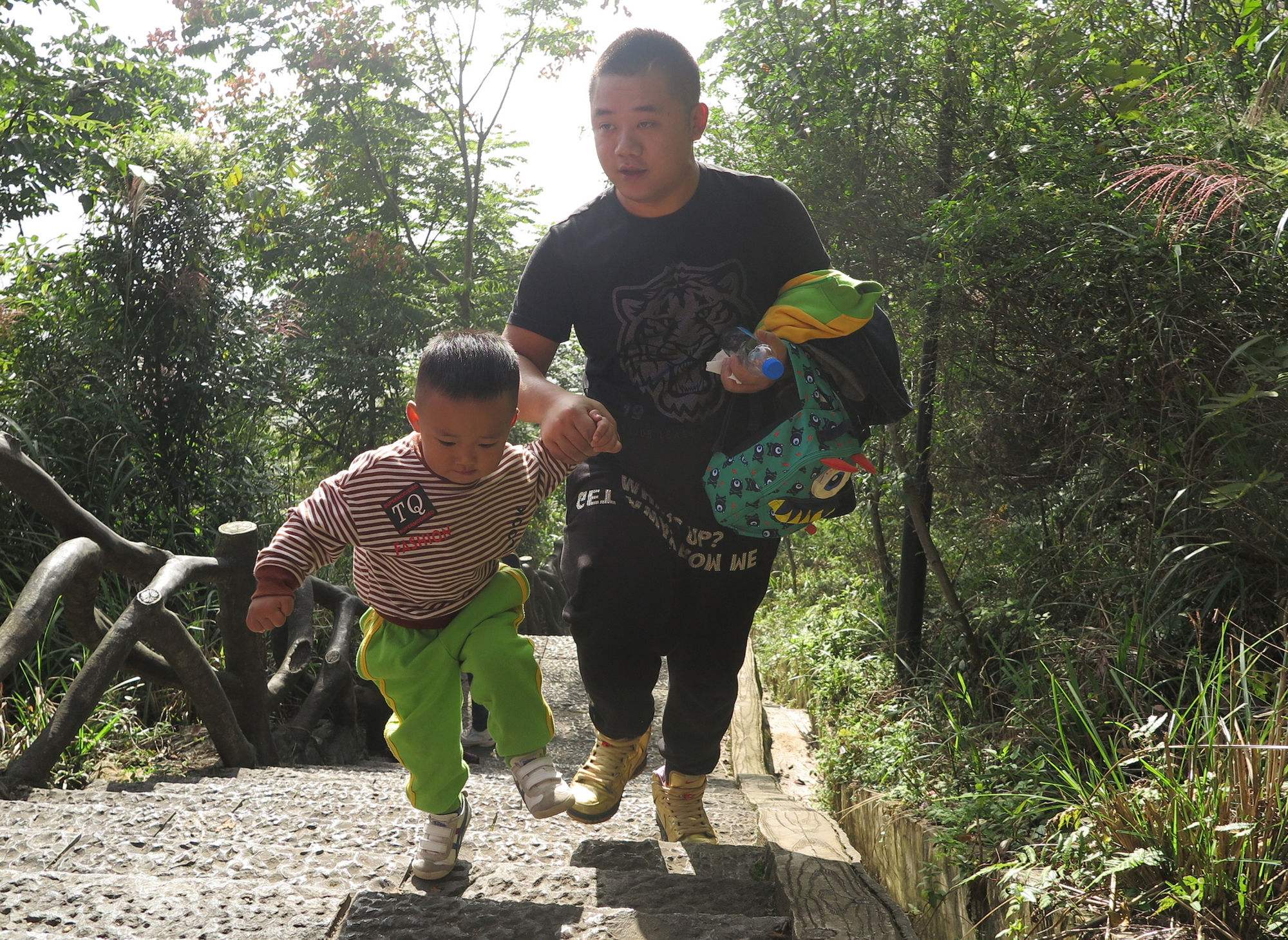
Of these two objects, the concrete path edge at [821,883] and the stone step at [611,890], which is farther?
the stone step at [611,890]

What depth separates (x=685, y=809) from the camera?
10.4 feet

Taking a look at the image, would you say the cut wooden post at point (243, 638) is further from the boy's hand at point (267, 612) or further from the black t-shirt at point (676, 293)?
the black t-shirt at point (676, 293)

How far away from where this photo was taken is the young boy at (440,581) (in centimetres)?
245

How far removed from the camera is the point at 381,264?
9352mm

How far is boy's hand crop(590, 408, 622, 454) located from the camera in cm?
251

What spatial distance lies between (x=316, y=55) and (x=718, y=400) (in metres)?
8.19

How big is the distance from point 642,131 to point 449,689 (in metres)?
1.42

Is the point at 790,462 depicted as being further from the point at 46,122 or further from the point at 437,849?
the point at 46,122

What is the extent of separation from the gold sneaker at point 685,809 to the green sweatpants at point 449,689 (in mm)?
634

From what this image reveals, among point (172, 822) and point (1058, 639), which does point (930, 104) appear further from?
point (172, 822)

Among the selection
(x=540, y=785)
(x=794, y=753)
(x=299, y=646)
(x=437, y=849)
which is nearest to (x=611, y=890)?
(x=540, y=785)

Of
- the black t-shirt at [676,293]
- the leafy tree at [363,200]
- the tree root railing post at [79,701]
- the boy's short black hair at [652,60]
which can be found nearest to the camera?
the boy's short black hair at [652,60]

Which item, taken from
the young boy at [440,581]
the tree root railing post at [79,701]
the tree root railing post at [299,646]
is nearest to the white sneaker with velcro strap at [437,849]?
the young boy at [440,581]

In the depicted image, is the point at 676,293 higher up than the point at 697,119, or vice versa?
the point at 697,119
